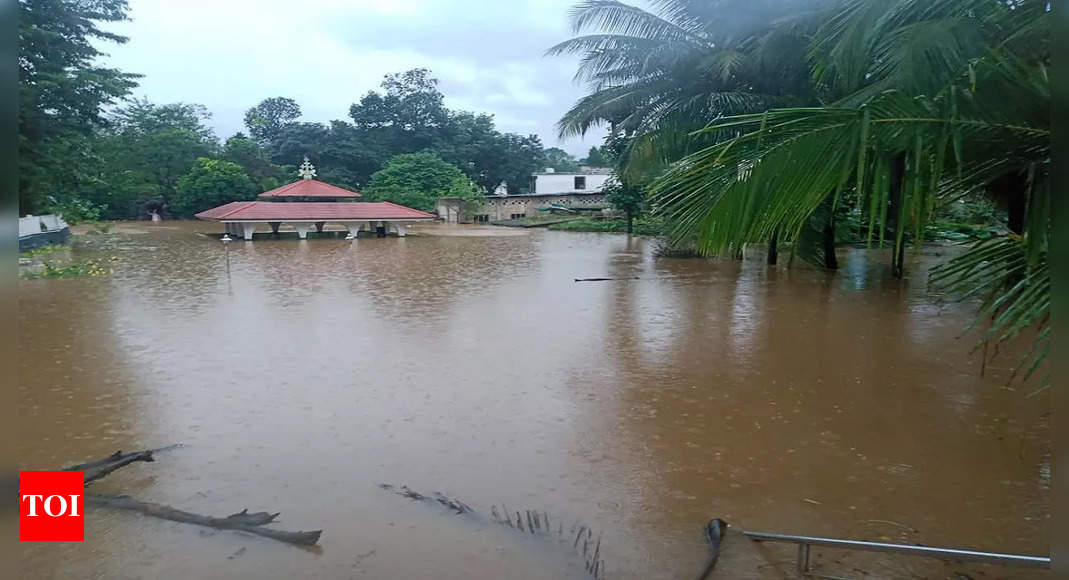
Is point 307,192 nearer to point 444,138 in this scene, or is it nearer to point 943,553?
point 444,138

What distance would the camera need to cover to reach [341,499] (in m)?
3.53

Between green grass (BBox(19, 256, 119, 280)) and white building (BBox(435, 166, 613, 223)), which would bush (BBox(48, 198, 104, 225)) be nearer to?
green grass (BBox(19, 256, 119, 280))

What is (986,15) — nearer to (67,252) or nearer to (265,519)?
(265,519)

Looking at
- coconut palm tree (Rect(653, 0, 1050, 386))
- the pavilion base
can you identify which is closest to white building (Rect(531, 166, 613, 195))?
the pavilion base

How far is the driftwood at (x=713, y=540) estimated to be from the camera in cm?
Answer: 281

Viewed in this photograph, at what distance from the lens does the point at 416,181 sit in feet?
115

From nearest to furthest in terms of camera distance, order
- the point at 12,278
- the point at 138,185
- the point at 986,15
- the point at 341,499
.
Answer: the point at 12,278, the point at 986,15, the point at 341,499, the point at 138,185

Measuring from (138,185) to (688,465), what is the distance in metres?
36.3

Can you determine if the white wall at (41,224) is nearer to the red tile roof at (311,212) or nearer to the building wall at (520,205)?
the red tile roof at (311,212)

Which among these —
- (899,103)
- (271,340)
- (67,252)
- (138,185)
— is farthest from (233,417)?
(138,185)

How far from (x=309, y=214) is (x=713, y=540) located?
21213 mm

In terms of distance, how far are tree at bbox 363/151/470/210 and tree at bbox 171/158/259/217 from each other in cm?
580

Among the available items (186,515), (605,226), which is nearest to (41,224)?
(605,226)

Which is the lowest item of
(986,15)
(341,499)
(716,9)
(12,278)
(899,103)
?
(341,499)
